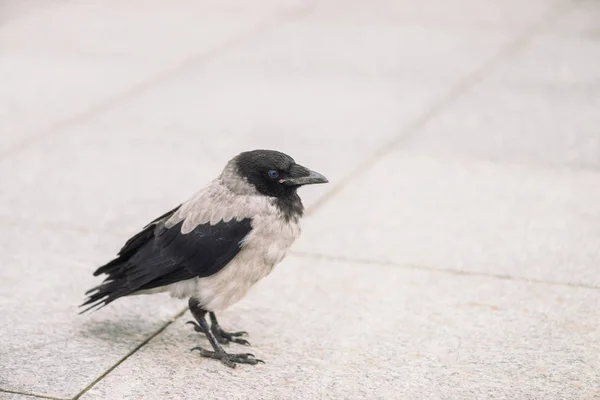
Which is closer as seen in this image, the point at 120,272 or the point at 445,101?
the point at 120,272

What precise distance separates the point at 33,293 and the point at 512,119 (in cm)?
485

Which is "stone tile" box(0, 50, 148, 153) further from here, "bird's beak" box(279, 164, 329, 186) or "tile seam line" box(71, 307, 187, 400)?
"bird's beak" box(279, 164, 329, 186)

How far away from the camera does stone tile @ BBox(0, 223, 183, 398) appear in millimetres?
4824

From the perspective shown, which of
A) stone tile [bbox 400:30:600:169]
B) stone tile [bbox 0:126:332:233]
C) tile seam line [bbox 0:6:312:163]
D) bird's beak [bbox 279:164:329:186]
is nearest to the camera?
bird's beak [bbox 279:164:329:186]

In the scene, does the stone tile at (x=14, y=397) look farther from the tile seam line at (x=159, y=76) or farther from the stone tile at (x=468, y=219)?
the tile seam line at (x=159, y=76)

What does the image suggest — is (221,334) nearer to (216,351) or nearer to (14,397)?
(216,351)

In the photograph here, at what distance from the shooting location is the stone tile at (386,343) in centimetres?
474

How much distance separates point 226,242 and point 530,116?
5026 millimetres

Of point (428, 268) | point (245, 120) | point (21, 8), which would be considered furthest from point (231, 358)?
point (21, 8)

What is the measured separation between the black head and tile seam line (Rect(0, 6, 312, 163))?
3.64m

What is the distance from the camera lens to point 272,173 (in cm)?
497

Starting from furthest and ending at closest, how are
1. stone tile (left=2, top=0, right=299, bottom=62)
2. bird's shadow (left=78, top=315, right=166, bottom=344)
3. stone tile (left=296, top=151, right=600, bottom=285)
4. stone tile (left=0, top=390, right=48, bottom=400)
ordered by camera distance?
stone tile (left=2, top=0, right=299, bottom=62) < stone tile (left=296, top=151, right=600, bottom=285) < bird's shadow (left=78, top=315, right=166, bottom=344) < stone tile (left=0, top=390, right=48, bottom=400)

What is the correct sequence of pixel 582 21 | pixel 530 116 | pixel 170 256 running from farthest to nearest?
1. pixel 582 21
2. pixel 530 116
3. pixel 170 256

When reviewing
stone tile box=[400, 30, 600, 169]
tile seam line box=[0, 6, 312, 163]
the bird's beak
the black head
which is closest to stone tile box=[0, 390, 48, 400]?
the black head
